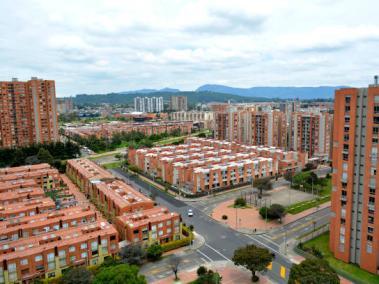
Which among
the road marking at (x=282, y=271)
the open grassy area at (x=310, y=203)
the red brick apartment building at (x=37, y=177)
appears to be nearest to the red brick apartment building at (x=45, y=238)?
the red brick apartment building at (x=37, y=177)

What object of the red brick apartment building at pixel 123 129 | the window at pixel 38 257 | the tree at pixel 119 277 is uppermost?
the red brick apartment building at pixel 123 129

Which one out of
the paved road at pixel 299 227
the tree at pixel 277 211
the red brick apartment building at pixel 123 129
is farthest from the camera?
the red brick apartment building at pixel 123 129

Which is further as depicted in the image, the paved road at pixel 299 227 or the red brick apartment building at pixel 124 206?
the paved road at pixel 299 227

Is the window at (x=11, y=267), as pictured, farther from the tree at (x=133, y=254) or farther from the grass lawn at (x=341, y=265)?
the grass lawn at (x=341, y=265)

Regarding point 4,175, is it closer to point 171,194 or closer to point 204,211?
point 171,194

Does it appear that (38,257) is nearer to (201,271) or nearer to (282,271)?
(201,271)

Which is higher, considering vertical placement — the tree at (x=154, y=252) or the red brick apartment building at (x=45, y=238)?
the red brick apartment building at (x=45, y=238)
